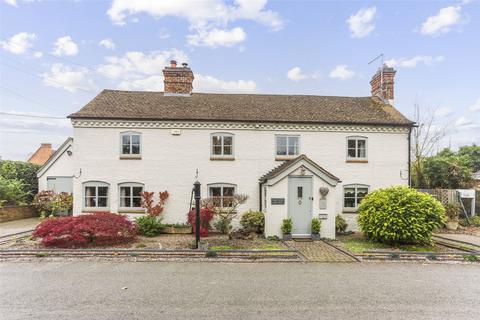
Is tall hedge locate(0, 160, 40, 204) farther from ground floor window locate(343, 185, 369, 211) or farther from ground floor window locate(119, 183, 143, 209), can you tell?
ground floor window locate(343, 185, 369, 211)

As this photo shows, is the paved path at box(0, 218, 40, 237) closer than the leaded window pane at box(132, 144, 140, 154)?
Yes

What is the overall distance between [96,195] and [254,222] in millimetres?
8346

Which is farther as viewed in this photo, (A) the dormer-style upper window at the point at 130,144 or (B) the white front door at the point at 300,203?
(A) the dormer-style upper window at the point at 130,144

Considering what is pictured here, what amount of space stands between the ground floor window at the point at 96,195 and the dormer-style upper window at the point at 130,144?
199cm

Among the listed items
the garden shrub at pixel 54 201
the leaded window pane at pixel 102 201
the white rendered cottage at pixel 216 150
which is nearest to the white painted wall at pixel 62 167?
the garden shrub at pixel 54 201

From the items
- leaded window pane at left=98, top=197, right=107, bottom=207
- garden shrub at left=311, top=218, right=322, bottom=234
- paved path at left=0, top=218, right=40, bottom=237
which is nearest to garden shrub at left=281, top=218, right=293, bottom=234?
garden shrub at left=311, top=218, right=322, bottom=234

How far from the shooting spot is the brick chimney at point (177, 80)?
17.5 meters

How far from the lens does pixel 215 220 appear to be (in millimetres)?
14961

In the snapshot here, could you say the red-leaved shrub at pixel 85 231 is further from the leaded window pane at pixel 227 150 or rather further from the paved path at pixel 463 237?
the paved path at pixel 463 237

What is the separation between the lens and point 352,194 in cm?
1573

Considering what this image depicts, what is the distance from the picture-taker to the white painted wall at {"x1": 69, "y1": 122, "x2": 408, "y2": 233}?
14.9 m

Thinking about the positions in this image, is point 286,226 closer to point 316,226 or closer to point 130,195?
point 316,226

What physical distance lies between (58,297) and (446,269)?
439 inches

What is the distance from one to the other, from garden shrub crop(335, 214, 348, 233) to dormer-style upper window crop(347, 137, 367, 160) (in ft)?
11.1
